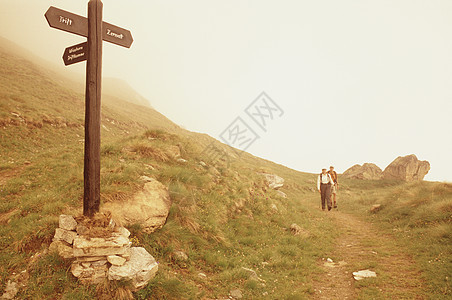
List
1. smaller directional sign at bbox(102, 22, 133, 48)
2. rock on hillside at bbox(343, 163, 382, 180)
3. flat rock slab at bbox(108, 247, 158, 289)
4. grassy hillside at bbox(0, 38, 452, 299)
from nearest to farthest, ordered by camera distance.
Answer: flat rock slab at bbox(108, 247, 158, 289), grassy hillside at bbox(0, 38, 452, 299), smaller directional sign at bbox(102, 22, 133, 48), rock on hillside at bbox(343, 163, 382, 180)

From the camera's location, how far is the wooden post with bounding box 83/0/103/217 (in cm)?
526

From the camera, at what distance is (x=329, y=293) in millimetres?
6227

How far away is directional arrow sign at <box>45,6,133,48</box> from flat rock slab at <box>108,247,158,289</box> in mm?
5136

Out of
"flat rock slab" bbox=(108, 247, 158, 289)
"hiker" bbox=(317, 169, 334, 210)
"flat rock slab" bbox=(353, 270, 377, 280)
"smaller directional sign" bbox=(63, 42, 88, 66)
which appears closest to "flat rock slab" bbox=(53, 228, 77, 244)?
"flat rock slab" bbox=(108, 247, 158, 289)

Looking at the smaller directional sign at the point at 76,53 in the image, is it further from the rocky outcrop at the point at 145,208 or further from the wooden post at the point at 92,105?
the rocky outcrop at the point at 145,208

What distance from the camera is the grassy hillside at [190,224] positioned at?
16.8 ft

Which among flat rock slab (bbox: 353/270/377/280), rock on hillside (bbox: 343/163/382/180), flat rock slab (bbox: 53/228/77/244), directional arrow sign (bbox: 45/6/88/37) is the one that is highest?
rock on hillside (bbox: 343/163/382/180)

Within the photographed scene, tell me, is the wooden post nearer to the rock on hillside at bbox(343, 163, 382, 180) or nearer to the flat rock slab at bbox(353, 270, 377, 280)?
the flat rock slab at bbox(353, 270, 377, 280)

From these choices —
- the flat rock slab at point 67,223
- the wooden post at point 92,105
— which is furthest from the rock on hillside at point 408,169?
the flat rock slab at point 67,223

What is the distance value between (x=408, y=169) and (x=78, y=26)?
4197 centimetres

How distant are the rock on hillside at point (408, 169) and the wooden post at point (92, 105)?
134 ft

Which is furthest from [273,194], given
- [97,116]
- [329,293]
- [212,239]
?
[97,116]

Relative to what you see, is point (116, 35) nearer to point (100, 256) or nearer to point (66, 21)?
point (66, 21)

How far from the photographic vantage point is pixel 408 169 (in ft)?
112
